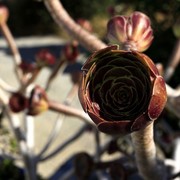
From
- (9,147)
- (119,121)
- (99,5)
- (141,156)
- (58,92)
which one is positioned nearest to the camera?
(119,121)

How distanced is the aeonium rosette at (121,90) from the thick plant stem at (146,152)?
6 centimetres

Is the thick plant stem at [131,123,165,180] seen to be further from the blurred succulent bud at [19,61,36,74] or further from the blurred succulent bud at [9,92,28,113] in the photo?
the blurred succulent bud at [19,61,36,74]

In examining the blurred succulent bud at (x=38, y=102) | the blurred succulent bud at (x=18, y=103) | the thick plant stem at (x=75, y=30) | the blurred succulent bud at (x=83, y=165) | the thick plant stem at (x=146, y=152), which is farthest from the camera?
the blurred succulent bud at (x=83, y=165)

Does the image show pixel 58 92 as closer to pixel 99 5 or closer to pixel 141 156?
pixel 99 5

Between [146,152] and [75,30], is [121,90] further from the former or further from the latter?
[75,30]

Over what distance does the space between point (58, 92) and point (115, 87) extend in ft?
15.3

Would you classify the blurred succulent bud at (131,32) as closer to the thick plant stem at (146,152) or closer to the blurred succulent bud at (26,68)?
the thick plant stem at (146,152)

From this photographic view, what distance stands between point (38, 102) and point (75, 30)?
267 millimetres

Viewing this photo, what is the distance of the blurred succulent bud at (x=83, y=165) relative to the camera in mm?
1646

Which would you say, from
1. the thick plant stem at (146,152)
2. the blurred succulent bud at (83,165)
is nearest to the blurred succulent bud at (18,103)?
the blurred succulent bud at (83,165)

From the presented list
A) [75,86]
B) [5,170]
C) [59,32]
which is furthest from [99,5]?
[75,86]

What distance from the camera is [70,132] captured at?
462 centimetres

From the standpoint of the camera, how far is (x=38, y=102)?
1387mm

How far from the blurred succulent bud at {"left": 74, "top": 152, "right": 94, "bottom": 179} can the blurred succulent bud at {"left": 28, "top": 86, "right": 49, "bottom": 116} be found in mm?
313
